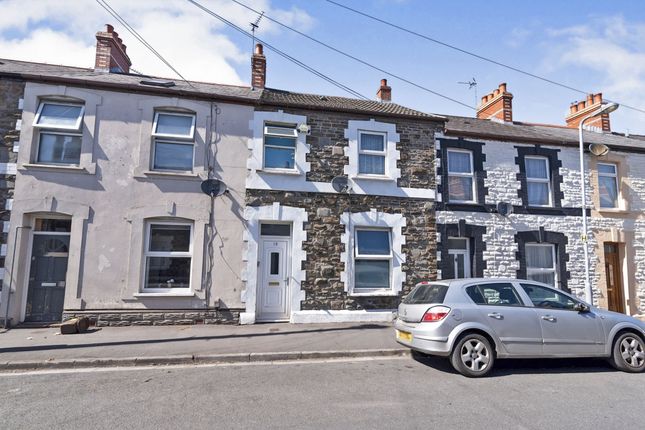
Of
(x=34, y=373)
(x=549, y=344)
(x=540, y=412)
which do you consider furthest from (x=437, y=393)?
(x=34, y=373)

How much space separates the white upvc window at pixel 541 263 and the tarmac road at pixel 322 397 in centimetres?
561

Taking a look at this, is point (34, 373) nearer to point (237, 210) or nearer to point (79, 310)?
point (79, 310)

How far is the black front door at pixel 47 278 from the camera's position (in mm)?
8914

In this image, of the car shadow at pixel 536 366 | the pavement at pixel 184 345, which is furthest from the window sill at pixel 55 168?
the car shadow at pixel 536 366

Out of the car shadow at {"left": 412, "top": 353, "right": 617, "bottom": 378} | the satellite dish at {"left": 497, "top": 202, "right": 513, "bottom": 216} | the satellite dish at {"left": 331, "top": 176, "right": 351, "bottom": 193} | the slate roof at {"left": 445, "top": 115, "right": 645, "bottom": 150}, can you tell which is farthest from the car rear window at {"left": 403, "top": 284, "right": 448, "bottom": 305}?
the slate roof at {"left": 445, "top": 115, "right": 645, "bottom": 150}

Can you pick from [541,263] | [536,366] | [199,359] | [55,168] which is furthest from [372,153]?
[55,168]

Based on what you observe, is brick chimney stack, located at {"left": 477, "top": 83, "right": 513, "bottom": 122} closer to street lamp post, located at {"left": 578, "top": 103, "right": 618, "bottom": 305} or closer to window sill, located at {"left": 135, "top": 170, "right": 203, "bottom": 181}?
street lamp post, located at {"left": 578, "top": 103, "right": 618, "bottom": 305}

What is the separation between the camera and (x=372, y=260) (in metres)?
10.5

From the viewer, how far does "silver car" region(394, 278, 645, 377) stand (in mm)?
5836

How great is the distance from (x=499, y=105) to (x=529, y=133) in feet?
7.62

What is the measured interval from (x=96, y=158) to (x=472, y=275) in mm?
10454

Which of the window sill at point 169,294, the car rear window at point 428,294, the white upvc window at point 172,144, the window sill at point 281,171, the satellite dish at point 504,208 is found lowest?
the window sill at point 169,294

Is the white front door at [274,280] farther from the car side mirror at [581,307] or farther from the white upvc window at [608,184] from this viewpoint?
the white upvc window at [608,184]

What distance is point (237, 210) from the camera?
9.81 metres
